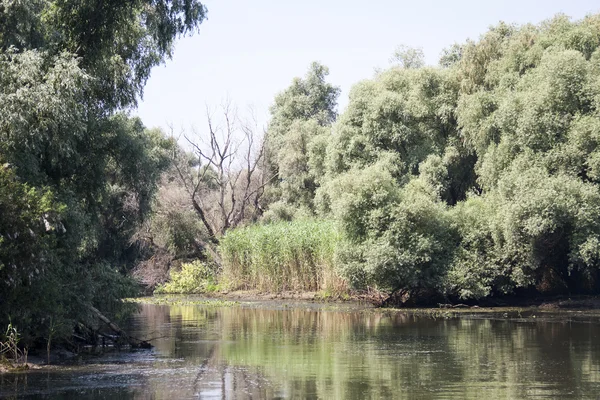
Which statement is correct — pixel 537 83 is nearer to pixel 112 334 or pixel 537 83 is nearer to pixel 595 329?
pixel 595 329

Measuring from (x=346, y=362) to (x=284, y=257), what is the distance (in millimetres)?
28275

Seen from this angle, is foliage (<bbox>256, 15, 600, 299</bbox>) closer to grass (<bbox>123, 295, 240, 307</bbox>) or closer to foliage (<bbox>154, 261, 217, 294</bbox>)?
grass (<bbox>123, 295, 240, 307</bbox>)

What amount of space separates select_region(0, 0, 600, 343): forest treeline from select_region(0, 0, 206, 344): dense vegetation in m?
0.06

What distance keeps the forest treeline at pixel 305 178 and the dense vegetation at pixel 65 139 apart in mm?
63

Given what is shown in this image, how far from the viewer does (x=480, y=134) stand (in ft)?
155

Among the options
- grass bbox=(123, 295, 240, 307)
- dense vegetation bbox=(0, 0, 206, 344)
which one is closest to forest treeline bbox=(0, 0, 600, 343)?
dense vegetation bbox=(0, 0, 206, 344)

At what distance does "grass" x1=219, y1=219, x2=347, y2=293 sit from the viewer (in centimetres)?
4903

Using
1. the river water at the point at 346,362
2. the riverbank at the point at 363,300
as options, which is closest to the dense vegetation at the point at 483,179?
the riverbank at the point at 363,300

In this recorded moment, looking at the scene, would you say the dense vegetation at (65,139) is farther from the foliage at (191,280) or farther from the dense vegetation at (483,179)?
the foliage at (191,280)

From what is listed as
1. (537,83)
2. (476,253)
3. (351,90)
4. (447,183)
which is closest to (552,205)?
(476,253)

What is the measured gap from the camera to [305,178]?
A: 6625 cm

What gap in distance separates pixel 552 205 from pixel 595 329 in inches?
359

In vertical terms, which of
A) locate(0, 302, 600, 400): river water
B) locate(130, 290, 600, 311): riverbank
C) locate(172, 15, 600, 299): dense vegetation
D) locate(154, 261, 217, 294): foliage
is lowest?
locate(0, 302, 600, 400): river water

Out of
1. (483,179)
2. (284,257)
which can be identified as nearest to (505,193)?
(483,179)
